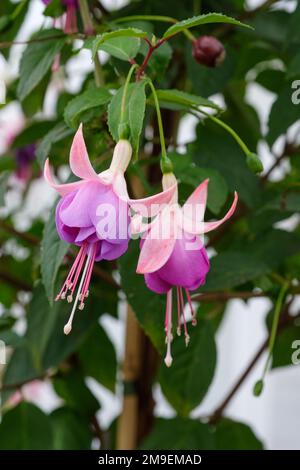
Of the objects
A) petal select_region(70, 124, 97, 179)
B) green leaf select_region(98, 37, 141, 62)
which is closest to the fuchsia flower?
petal select_region(70, 124, 97, 179)

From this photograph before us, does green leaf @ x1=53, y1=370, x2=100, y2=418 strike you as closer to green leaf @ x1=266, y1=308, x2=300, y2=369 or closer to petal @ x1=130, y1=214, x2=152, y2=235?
green leaf @ x1=266, y1=308, x2=300, y2=369

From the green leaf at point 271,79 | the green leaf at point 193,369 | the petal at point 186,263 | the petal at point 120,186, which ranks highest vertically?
the petal at point 120,186

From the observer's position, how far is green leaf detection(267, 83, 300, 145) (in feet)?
2.36

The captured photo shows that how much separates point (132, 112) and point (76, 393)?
50cm

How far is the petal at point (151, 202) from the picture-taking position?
0.42 metres

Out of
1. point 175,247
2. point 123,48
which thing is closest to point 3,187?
point 123,48

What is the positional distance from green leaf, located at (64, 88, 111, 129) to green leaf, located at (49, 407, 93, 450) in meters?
0.42

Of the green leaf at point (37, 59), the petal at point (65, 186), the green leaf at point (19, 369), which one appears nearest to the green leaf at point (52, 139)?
the green leaf at point (37, 59)

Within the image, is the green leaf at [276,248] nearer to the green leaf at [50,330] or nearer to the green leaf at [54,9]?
the green leaf at [50,330]

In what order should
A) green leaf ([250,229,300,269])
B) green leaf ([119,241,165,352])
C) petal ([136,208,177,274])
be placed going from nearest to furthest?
petal ([136,208,177,274]), green leaf ([119,241,165,352]), green leaf ([250,229,300,269])

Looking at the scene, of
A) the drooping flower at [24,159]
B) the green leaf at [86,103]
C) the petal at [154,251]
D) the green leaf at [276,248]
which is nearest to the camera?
the petal at [154,251]

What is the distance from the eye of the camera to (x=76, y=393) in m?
0.88

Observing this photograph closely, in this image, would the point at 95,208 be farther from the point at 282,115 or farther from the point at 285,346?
the point at 285,346

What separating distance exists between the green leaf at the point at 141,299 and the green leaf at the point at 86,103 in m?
0.14
